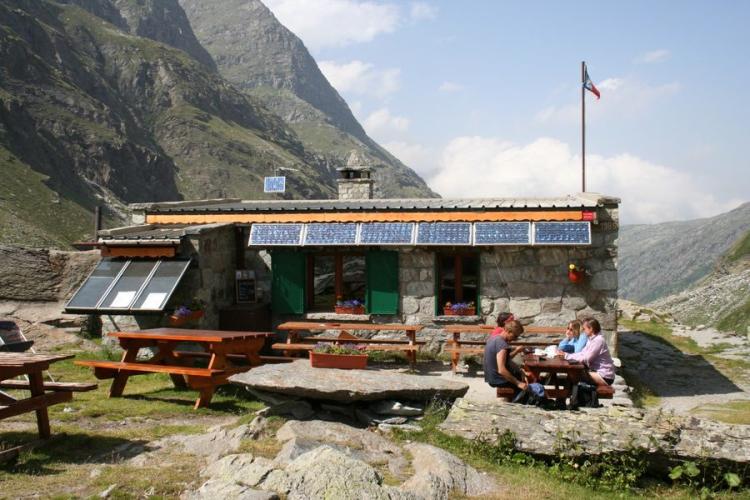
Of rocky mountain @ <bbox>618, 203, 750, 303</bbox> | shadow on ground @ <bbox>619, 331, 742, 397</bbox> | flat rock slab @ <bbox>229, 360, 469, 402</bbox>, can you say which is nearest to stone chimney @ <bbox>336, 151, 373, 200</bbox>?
shadow on ground @ <bbox>619, 331, 742, 397</bbox>

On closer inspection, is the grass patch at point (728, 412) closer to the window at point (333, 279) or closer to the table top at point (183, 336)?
the window at point (333, 279)

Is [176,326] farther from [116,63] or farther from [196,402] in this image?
[116,63]

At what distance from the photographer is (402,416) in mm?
8242

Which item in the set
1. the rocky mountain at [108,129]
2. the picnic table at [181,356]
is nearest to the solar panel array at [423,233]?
the picnic table at [181,356]

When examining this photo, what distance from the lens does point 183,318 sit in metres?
12.2

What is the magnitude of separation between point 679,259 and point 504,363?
254 feet

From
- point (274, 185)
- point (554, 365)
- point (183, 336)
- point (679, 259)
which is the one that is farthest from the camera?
point (679, 259)

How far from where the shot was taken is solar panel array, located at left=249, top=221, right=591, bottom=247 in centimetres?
1268

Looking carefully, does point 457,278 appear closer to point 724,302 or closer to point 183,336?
point 183,336

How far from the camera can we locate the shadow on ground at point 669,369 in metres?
12.8

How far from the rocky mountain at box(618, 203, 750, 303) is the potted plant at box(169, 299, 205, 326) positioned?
2186 inches

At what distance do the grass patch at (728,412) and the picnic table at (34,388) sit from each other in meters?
8.44

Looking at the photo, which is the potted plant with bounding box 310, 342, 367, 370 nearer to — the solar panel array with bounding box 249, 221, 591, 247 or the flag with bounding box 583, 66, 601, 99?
the solar panel array with bounding box 249, 221, 591, 247

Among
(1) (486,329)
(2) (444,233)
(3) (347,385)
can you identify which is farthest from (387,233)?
(3) (347,385)
